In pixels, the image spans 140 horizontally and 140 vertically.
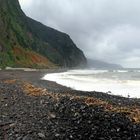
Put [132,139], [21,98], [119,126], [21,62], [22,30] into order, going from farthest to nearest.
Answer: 1. [22,30]
2. [21,62]
3. [21,98]
4. [119,126]
5. [132,139]

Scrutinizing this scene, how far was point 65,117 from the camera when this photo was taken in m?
13.6

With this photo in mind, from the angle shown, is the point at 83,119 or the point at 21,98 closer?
the point at 83,119

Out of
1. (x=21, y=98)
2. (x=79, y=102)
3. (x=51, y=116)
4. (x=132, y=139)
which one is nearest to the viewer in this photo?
(x=132, y=139)

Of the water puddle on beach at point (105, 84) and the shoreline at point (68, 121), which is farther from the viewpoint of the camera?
the water puddle on beach at point (105, 84)

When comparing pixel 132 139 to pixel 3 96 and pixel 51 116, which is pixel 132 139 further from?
pixel 3 96

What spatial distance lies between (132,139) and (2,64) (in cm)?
8653

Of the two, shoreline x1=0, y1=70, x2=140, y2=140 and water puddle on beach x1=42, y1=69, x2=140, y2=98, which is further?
water puddle on beach x1=42, y1=69, x2=140, y2=98

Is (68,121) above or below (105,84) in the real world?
below

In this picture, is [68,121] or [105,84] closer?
[68,121]

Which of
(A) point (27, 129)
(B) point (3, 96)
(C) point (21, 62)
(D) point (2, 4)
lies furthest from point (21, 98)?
(D) point (2, 4)

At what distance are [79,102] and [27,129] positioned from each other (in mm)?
3763

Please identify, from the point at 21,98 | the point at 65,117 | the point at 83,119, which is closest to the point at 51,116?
the point at 65,117

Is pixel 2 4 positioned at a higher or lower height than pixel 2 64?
higher

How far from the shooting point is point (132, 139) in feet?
36.0
